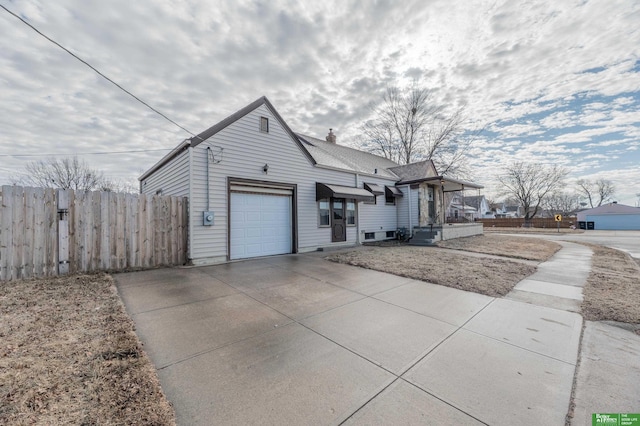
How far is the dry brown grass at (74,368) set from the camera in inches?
64.6

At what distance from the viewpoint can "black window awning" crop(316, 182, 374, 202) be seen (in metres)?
9.92

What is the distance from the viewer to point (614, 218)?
32312mm

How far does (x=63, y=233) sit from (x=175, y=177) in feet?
10.8

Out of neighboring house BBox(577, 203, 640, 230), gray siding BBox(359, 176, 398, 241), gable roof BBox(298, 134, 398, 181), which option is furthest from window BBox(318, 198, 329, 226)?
neighboring house BBox(577, 203, 640, 230)

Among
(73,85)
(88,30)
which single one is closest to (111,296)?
(88,30)

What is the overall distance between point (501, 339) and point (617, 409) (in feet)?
3.69

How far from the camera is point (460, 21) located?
7820 mm

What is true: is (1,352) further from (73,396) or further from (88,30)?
(88,30)

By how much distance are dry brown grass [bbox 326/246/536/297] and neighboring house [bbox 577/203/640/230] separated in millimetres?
39562

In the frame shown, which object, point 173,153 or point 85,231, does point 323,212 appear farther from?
point 85,231

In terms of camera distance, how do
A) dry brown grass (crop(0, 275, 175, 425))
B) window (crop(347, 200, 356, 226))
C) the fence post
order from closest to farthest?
1. dry brown grass (crop(0, 275, 175, 425))
2. the fence post
3. window (crop(347, 200, 356, 226))

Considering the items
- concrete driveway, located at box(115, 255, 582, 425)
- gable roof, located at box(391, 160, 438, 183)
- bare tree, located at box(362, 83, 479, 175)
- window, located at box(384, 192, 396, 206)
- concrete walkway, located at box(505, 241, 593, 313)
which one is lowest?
concrete walkway, located at box(505, 241, 593, 313)

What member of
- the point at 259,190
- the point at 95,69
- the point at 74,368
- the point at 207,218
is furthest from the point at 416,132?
the point at 74,368

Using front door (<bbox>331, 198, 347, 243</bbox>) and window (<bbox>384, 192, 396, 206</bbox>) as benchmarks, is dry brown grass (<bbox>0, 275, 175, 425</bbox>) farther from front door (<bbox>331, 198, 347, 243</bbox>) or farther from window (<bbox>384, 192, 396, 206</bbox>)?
window (<bbox>384, 192, 396, 206</bbox>)
